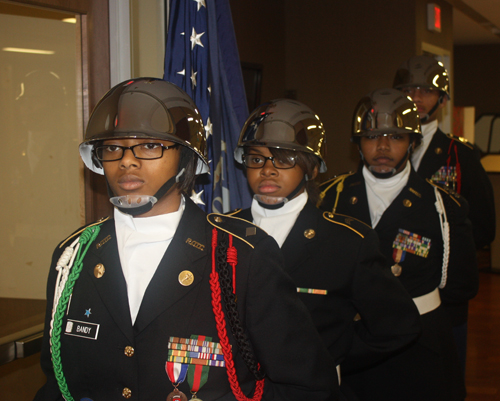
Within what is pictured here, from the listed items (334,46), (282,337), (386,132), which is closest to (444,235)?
(386,132)

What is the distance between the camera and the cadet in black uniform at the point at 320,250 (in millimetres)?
1686

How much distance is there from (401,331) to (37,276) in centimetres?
150

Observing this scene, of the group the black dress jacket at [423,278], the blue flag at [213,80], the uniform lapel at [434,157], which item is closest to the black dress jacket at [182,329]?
the blue flag at [213,80]

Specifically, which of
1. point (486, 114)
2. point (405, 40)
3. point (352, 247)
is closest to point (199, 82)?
point (352, 247)

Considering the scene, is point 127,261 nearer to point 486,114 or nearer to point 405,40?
point 405,40

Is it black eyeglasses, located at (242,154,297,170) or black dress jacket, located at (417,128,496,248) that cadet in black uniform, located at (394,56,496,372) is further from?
black eyeglasses, located at (242,154,297,170)

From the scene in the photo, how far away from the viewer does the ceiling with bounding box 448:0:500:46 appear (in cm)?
574

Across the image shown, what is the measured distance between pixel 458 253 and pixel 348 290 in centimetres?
88

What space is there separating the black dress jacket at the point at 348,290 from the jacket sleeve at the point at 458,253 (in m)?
0.67

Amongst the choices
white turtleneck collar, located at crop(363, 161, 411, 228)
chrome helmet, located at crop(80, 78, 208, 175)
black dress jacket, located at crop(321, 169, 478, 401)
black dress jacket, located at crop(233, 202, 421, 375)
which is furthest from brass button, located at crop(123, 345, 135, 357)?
white turtleneck collar, located at crop(363, 161, 411, 228)

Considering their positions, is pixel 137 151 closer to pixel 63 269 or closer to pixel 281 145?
pixel 63 269

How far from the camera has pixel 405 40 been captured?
15.5ft

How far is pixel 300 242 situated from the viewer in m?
1.74

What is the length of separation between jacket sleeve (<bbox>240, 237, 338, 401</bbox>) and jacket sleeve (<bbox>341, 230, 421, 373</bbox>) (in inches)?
18.1
